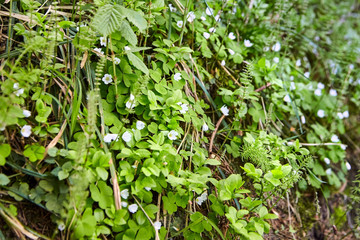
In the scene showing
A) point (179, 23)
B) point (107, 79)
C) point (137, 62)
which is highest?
point (179, 23)

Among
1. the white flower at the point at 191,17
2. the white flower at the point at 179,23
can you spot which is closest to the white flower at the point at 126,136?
the white flower at the point at 179,23

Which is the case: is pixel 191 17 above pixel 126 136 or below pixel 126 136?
above

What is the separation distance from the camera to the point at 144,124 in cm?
189

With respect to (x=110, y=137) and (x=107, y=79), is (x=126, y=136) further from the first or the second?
(x=107, y=79)

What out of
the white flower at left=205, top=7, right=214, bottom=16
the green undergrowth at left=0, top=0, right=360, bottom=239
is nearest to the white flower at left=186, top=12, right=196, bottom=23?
the green undergrowth at left=0, top=0, right=360, bottom=239

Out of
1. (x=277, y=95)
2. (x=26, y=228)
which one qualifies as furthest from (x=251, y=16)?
(x=26, y=228)

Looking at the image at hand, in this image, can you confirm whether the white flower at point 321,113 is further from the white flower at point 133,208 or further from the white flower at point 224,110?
the white flower at point 133,208

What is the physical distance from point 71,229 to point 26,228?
213 millimetres

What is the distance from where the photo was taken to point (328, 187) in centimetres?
275

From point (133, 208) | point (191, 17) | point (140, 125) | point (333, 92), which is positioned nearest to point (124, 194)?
point (133, 208)

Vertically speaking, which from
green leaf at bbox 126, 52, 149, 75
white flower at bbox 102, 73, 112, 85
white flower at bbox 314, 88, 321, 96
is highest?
green leaf at bbox 126, 52, 149, 75

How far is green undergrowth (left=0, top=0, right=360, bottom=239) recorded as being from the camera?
157 centimetres

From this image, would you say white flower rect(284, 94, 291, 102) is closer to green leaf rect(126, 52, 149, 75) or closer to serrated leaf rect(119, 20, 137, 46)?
green leaf rect(126, 52, 149, 75)

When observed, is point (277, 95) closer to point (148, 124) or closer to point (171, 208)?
point (148, 124)
